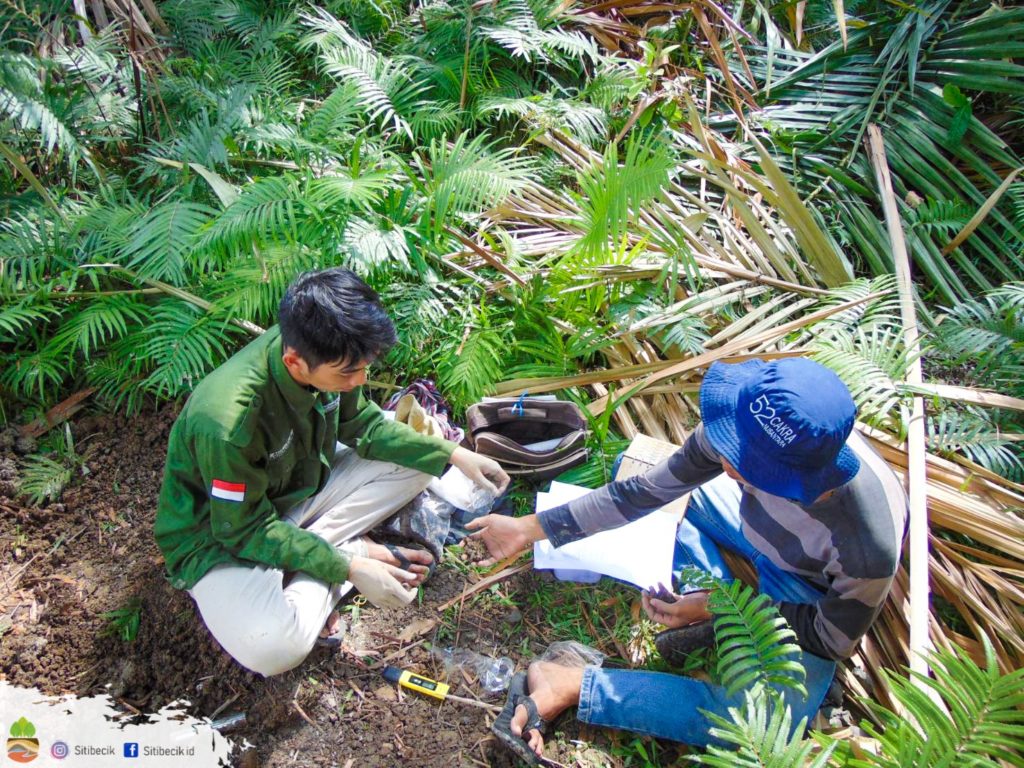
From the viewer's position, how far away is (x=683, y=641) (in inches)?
86.0

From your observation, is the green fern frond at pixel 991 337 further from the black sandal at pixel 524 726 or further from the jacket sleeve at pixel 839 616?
the black sandal at pixel 524 726

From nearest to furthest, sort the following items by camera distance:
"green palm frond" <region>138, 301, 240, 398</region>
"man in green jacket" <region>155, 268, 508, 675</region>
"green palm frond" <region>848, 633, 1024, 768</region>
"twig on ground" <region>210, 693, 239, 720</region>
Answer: "green palm frond" <region>848, 633, 1024, 768</region>
"man in green jacket" <region>155, 268, 508, 675</region>
"twig on ground" <region>210, 693, 239, 720</region>
"green palm frond" <region>138, 301, 240, 398</region>

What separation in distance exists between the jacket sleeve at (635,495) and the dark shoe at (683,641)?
425 millimetres

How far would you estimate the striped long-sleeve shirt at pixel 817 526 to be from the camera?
5.66 feet

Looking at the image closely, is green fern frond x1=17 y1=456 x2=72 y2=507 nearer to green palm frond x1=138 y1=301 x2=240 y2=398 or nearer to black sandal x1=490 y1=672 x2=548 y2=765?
green palm frond x1=138 y1=301 x2=240 y2=398

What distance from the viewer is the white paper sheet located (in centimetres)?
236

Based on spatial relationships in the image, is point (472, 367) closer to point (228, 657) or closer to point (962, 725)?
point (228, 657)

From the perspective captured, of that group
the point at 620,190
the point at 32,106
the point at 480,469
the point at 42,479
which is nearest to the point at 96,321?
the point at 42,479

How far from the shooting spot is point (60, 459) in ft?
8.73

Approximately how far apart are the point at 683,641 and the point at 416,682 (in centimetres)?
85

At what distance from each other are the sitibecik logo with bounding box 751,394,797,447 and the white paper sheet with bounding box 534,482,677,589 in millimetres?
929

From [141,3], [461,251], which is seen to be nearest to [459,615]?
→ [461,251]

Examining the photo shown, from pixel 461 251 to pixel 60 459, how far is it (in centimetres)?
178

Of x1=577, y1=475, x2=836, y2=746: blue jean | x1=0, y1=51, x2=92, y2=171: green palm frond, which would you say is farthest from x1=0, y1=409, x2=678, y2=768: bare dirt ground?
x1=0, y1=51, x2=92, y2=171: green palm frond
